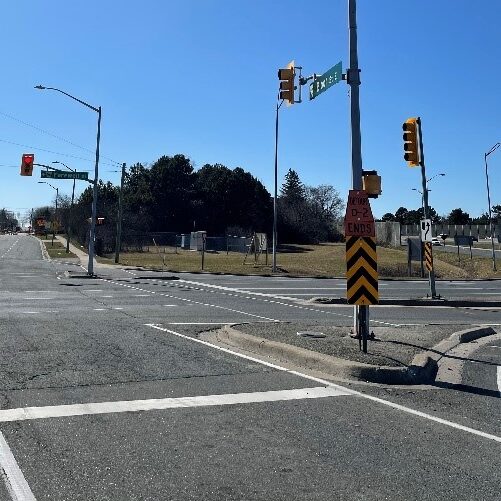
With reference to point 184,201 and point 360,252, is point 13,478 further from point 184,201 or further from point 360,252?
point 184,201

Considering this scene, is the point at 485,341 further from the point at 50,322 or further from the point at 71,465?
the point at 71,465

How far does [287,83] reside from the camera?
15469mm

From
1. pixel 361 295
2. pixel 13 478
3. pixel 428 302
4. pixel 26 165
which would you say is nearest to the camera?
pixel 13 478

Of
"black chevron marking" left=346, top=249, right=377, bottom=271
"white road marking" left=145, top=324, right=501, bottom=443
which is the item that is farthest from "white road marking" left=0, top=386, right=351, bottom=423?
"black chevron marking" left=346, top=249, right=377, bottom=271

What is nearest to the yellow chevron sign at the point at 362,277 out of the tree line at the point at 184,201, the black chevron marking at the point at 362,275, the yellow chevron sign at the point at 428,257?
the black chevron marking at the point at 362,275

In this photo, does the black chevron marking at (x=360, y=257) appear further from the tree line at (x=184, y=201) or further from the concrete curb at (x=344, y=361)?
the tree line at (x=184, y=201)

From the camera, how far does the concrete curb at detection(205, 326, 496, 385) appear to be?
8.52m

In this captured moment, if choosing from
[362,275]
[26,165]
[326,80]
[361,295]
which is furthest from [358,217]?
[26,165]

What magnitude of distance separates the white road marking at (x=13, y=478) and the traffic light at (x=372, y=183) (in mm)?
7982

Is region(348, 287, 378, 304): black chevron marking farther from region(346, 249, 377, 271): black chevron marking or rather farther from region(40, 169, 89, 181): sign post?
region(40, 169, 89, 181): sign post

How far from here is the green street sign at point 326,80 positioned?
1266cm

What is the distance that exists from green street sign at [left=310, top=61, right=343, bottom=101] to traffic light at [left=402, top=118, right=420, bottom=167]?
416 centimetres

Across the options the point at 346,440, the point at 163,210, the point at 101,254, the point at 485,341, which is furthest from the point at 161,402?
the point at 163,210

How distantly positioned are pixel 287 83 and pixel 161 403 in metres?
10.5
